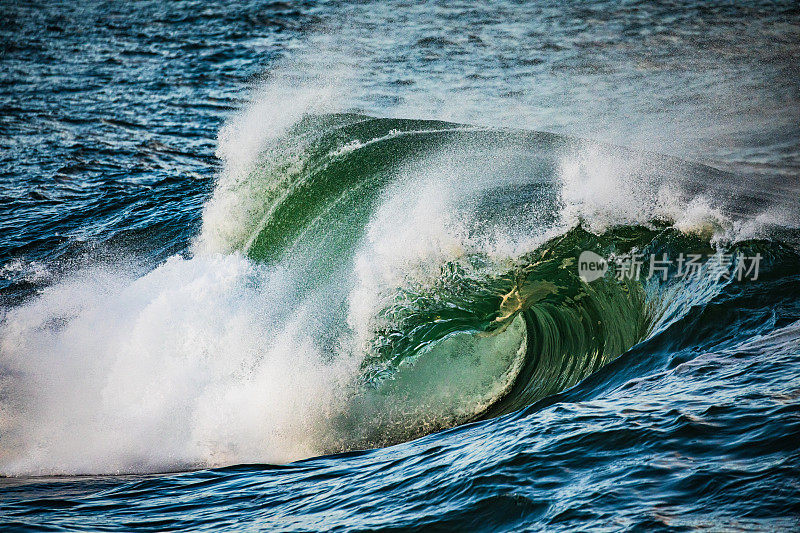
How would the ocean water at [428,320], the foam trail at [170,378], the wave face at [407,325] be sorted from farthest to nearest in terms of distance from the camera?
the foam trail at [170,378], the wave face at [407,325], the ocean water at [428,320]

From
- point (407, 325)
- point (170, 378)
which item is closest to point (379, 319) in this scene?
point (407, 325)

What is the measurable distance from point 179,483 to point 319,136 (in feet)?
15.7

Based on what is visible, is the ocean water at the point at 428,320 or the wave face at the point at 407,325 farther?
the wave face at the point at 407,325

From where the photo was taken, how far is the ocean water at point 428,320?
4.07 m

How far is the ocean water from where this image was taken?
407 centimetres

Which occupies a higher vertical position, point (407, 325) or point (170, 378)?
point (407, 325)

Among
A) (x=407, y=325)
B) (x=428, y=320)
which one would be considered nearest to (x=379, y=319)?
(x=407, y=325)

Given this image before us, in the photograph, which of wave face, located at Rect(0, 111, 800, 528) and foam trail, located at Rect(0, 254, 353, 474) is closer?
wave face, located at Rect(0, 111, 800, 528)

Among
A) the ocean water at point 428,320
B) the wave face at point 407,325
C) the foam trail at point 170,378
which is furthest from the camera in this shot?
the foam trail at point 170,378

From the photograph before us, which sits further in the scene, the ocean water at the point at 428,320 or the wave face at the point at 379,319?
the wave face at the point at 379,319

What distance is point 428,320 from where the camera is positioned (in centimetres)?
626

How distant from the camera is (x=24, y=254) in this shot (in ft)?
30.2

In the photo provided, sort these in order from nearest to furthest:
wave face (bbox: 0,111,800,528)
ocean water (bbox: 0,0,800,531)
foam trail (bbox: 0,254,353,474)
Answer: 1. ocean water (bbox: 0,0,800,531)
2. wave face (bbox: 0,111,800,528)
3. foam trail (bbox: 0,254,353,474)

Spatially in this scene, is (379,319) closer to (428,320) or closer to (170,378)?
(428,320)
